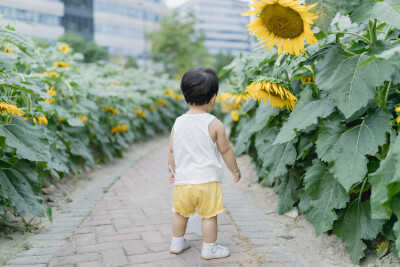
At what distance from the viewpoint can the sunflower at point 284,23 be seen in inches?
81.1

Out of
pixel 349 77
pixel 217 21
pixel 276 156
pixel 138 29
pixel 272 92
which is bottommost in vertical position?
pixel 276 156

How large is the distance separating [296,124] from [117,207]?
6.94 feet

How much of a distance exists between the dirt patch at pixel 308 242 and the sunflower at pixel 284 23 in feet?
4.47

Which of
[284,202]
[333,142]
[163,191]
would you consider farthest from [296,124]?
[163,191]

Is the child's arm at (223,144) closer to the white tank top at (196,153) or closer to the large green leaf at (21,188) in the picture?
the white tank top at (196,153)

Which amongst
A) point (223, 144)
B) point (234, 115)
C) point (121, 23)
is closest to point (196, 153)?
point (223, 144)

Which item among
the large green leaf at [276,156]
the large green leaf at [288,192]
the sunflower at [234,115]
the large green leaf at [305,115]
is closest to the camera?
the large green leaf at [305,115]

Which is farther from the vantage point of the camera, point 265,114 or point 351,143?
point 265,114

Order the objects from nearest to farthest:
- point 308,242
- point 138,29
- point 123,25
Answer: point 308,242
point 123,25
point 138,29

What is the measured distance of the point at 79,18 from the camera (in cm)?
3694

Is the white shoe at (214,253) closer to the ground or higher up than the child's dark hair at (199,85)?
closer to the ground

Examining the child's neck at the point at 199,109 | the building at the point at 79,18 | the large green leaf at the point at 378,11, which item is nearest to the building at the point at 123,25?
the building at the point at 79,18

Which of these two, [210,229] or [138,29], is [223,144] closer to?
[210,229]

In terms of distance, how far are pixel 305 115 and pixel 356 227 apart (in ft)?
2.57
